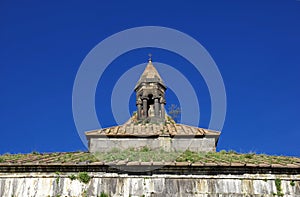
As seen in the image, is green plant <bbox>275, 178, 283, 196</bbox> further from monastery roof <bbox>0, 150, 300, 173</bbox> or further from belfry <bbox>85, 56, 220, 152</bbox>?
belfry <bbox>85, 56, 220, 152</bbox>

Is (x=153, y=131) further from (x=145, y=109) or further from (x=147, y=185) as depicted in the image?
(x=147, y=185)

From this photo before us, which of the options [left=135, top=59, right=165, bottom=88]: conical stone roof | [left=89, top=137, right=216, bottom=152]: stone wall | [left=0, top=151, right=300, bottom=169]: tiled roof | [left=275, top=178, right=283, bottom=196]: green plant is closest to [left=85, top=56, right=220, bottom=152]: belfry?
[left=89, top=137, right=216, bottom=152]: stone wall

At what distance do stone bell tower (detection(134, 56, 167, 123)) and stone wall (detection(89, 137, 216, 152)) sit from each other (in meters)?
2.12

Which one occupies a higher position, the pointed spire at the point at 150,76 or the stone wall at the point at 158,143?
the pointed spire at the point at 150,76

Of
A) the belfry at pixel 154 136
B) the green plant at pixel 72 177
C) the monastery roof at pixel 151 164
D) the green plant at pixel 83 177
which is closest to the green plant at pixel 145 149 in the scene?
the belfry at pixel 154 136

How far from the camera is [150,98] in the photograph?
59.0ft

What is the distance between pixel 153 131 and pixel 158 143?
2.60ft

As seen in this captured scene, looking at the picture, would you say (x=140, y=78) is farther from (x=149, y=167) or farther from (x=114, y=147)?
(x=149, y=167)

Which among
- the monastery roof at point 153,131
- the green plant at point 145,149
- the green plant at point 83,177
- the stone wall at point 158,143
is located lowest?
the green plant at point 83,177

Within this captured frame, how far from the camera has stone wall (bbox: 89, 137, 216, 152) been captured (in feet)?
49.3

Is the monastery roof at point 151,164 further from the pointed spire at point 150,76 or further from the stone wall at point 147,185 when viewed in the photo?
the pointed spire at point 150,76

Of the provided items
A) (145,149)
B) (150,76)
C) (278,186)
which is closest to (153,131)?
(145,149)

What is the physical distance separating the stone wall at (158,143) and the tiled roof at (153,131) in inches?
8.4

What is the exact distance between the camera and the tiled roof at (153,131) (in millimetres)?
15367
